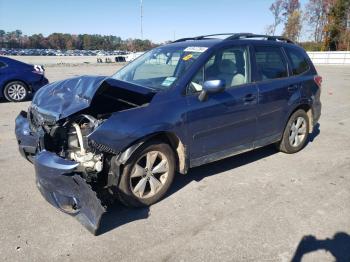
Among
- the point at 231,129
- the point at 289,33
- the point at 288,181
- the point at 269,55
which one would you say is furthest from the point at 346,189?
the point at 289,33

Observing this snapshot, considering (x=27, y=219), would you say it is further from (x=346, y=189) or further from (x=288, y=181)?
(x=346, y=189)

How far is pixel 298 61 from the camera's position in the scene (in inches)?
229

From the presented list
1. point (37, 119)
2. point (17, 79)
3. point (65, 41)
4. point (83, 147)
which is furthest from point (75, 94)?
point (65, 41)

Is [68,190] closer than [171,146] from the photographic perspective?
Yes

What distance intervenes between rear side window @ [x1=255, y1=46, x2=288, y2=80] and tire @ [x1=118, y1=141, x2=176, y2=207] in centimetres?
199

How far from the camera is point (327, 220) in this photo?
3.67 metres

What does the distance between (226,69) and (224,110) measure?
613 millimetres

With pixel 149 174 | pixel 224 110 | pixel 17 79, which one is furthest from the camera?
pixel 17 79

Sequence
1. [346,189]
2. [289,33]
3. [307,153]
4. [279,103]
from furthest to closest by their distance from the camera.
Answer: [289,33]
[307,153]
[279,103]
[346,189]

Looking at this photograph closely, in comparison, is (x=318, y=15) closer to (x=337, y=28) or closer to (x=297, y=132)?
(x=337, y=28)

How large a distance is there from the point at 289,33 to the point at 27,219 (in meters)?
59.6

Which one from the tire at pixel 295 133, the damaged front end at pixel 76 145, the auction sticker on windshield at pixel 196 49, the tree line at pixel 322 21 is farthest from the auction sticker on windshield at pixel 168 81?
the tree line at pixel 322 21

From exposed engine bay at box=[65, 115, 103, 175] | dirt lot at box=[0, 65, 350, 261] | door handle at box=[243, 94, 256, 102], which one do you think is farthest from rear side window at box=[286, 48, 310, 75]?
exposed engine bay at box=[65, 115, 103, 175]

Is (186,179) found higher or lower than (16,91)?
lower
